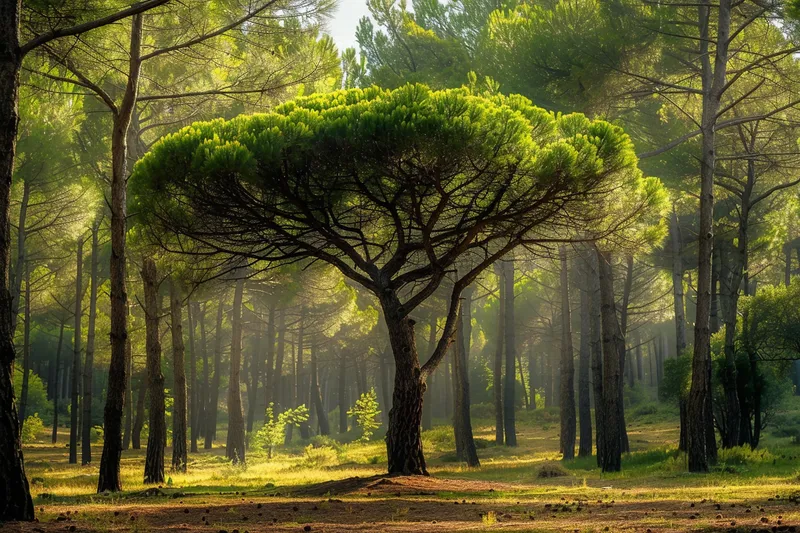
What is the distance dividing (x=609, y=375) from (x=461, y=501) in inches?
322

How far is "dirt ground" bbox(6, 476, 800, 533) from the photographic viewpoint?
6.90 m

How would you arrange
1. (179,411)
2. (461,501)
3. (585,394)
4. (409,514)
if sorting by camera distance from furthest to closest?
(585,394) < (179,411) < (461,501) < (409,514)

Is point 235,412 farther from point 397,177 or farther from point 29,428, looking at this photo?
point 397,177

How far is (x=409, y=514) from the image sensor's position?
881cm

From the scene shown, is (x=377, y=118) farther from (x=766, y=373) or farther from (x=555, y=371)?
(x=555, y=371)

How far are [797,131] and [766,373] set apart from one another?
718cm

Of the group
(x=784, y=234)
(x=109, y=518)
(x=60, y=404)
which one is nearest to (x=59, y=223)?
(x=109, y=518)

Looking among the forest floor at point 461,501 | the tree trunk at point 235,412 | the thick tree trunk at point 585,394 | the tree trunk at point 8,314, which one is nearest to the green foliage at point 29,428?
the tree trunk at point 235,412

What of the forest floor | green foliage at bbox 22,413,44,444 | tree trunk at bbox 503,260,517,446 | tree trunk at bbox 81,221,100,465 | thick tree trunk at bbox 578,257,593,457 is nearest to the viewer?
the forest floor

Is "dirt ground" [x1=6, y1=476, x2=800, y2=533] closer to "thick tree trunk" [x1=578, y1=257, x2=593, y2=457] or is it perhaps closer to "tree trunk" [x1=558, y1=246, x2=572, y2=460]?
"thick tree trunk" [x1=578, y1=257, x2=593, y2=457]

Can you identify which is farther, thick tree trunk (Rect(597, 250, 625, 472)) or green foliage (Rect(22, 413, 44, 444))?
green foliage (Rect(22, 413, 44, 444))

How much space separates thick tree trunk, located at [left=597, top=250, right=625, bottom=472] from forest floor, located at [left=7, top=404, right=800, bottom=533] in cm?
62

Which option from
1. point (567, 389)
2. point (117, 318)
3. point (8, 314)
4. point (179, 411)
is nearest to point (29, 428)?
point (179, 411)

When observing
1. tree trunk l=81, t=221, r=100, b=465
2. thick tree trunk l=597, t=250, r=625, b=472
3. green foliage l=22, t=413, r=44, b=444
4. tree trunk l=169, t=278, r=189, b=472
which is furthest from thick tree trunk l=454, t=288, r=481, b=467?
green foliage l=22, t=413, r=44, b=444
